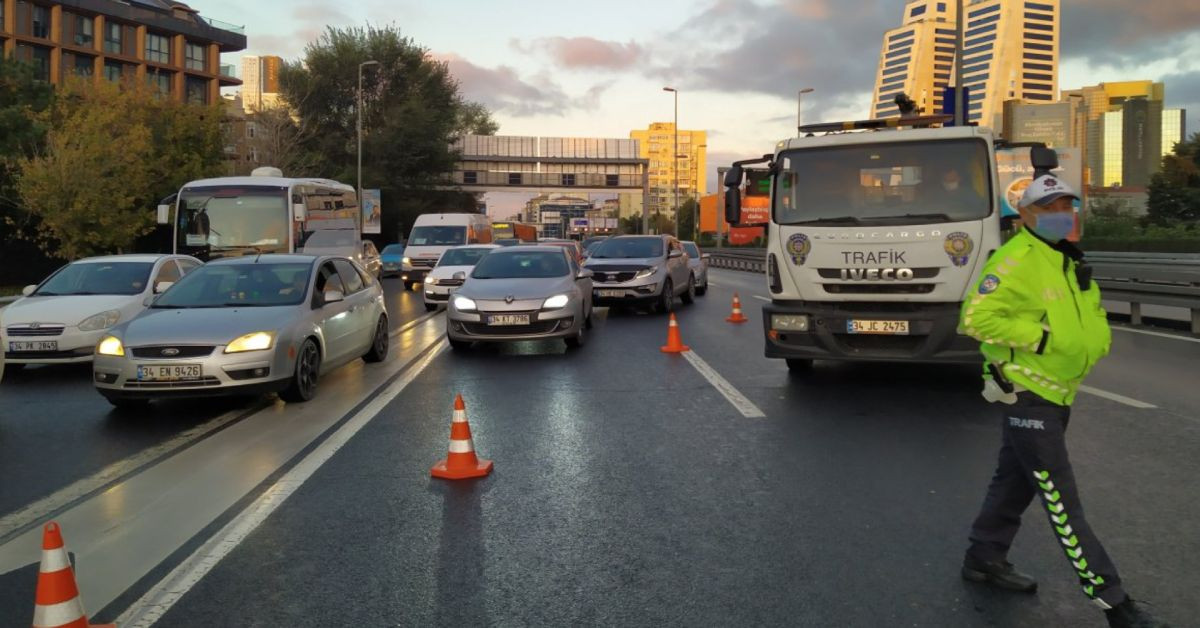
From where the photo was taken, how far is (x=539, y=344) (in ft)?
45.8

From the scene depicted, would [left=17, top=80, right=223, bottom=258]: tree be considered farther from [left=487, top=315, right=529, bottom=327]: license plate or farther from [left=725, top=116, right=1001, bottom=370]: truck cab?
[left=725, top=116, right=1001, bottom=370]: truck cab

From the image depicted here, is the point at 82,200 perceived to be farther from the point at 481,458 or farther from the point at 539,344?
the point at 481,458

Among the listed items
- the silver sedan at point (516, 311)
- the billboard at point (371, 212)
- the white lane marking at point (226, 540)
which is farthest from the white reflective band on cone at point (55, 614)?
the billboard at point (371, 212)

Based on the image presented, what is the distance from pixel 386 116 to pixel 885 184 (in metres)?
51.1

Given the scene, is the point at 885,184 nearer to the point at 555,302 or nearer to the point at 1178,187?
the point at 555,302

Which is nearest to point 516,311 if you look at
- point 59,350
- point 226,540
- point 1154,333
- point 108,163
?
point 59,350

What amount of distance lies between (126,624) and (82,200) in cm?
2611

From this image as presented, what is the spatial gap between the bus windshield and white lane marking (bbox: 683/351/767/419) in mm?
11439

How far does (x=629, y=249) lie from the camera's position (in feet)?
65.6

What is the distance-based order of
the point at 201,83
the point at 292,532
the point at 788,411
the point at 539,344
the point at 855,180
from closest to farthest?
the point at 292,532, the point at 788,411, the point at 855,180, the point at 539,344, the point at 201,83

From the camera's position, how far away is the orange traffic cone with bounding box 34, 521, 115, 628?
3.17m

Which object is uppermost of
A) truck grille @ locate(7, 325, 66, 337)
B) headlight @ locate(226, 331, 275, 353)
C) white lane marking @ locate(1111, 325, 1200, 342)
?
headlight @ locate(226, 331, 275, 353)

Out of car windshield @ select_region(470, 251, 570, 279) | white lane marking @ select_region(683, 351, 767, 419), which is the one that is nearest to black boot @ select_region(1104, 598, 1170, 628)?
white lane marking @ select_region(683, 351, 767, 419)

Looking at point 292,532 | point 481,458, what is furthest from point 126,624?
point 481,458
